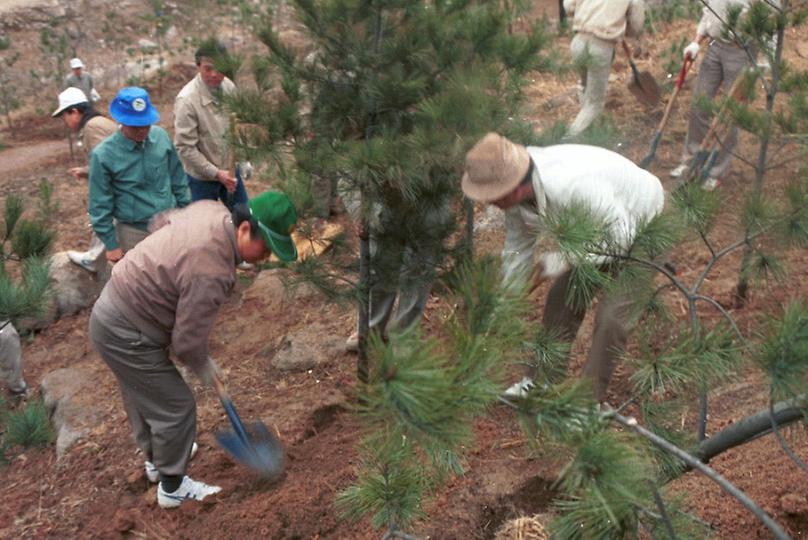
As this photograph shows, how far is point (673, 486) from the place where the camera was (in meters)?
2.93

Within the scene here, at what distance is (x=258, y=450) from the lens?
349cm

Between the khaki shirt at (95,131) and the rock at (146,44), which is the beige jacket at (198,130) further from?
the rock at (146,44)

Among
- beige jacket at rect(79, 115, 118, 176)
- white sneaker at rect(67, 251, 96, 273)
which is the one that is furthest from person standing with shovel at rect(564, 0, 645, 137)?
white sneaker at rect(67, 251, 96, 273)

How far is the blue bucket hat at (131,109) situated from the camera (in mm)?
4200

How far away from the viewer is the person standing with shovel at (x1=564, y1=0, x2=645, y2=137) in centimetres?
612

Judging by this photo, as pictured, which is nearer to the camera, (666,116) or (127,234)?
(127,234)

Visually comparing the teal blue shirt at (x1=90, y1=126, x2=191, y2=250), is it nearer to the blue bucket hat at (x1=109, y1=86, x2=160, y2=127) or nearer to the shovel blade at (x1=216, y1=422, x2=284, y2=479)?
the blue bucket hat at (x1=109, y1=86, x2=160, y2=127)

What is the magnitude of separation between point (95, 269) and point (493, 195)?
409cm

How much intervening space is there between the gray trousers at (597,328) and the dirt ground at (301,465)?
1.32ft

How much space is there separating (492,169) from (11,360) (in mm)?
3424

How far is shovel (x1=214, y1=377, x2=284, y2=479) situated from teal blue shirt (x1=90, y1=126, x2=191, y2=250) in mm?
1544

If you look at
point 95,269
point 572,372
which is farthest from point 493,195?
point 95,269

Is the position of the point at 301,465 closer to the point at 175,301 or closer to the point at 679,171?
the point at 175,301

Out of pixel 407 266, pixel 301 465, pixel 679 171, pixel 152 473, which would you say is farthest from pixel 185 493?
pixel 679 171
